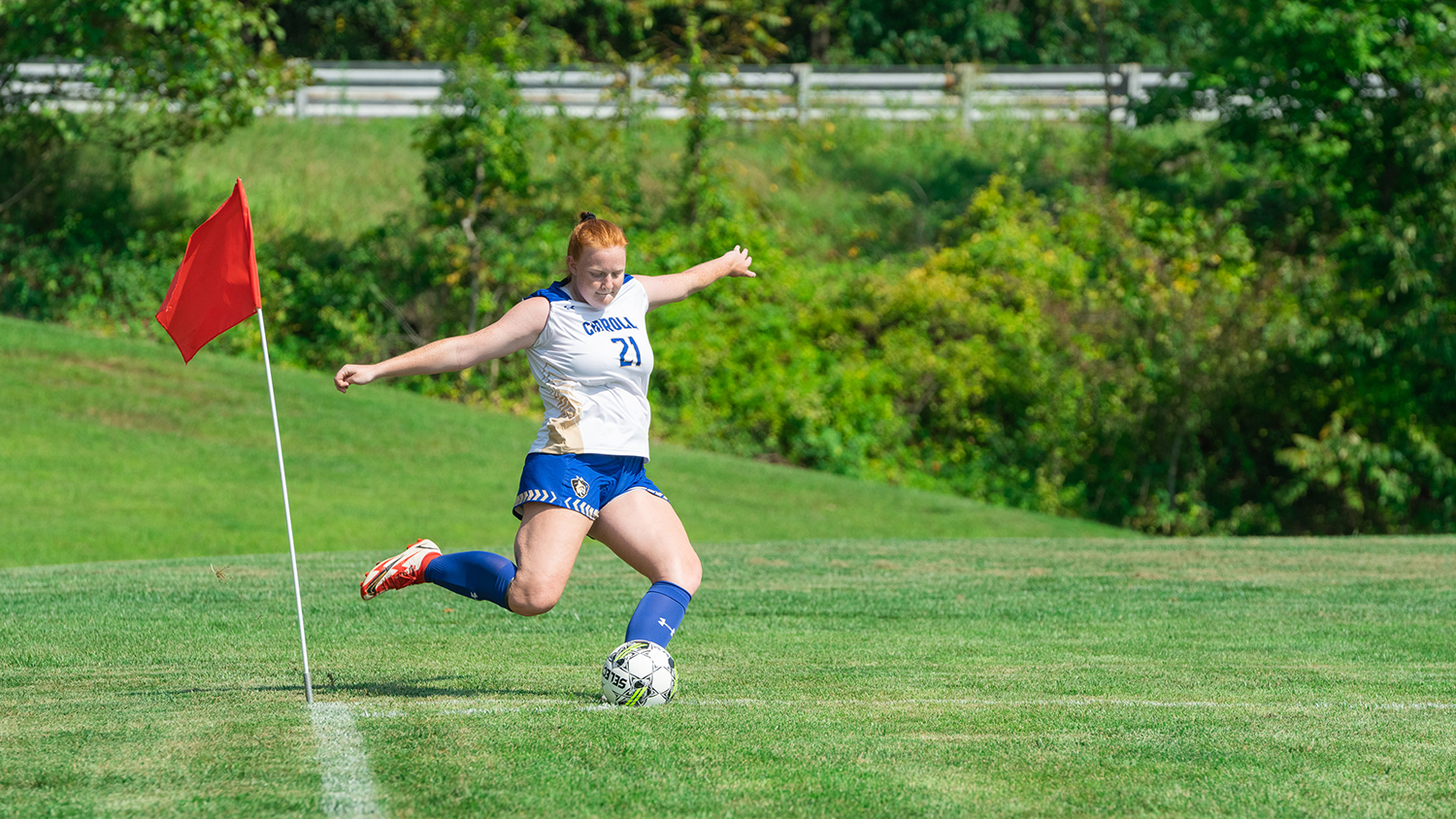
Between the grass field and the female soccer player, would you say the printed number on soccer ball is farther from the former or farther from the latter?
the grass field

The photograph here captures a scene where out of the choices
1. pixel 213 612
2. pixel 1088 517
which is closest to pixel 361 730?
pixel 213 612

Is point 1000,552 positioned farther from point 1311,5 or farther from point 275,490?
point 1311,5

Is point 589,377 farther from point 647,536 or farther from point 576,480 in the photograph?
point 647,536

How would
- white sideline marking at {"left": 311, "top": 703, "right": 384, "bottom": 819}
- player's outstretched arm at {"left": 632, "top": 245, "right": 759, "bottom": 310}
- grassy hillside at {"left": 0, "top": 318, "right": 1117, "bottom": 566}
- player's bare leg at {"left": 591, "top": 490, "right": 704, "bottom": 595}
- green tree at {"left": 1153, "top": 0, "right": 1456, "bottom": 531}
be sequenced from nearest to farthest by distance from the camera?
white sideline marking at {"left": 311, "top": 703, "right": 384, "bottom": 819}
player's bare leg at {"left": 591, "top": 490, "right": 704, "bottom": 595}
player's outstretched arm at {"left": 632, "top": 245, "right": 759, "bottom": 310}
grassy hillside at {"left": 0, "top": 318, "right": 1117, "bottom": 566}
green tree at {"left": 1153, "top": 0, "right": 1456, "bottom": 531}

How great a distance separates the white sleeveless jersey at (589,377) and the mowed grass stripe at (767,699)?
102cm

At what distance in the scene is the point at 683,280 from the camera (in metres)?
6.40

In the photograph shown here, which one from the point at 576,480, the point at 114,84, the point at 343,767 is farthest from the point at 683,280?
the point at 114,84

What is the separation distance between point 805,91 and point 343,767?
27802 mm

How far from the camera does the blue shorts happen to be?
5.83m

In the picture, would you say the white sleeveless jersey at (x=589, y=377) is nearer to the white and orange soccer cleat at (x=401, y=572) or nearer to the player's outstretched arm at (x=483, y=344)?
the player's outstretched arm at (x=483, y=344)

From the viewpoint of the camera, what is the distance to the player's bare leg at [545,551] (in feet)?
19.1

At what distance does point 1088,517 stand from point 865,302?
5889mm

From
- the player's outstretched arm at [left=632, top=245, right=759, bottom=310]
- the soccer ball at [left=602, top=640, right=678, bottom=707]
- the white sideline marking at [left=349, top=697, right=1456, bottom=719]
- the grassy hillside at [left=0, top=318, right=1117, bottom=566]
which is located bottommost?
→ the grassy hillside at [left=0, top=318, right=1117, bottom=566]

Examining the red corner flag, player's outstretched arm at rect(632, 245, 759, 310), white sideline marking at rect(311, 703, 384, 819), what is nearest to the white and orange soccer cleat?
white sideline marking at rect(311, 703, 384, 819)
